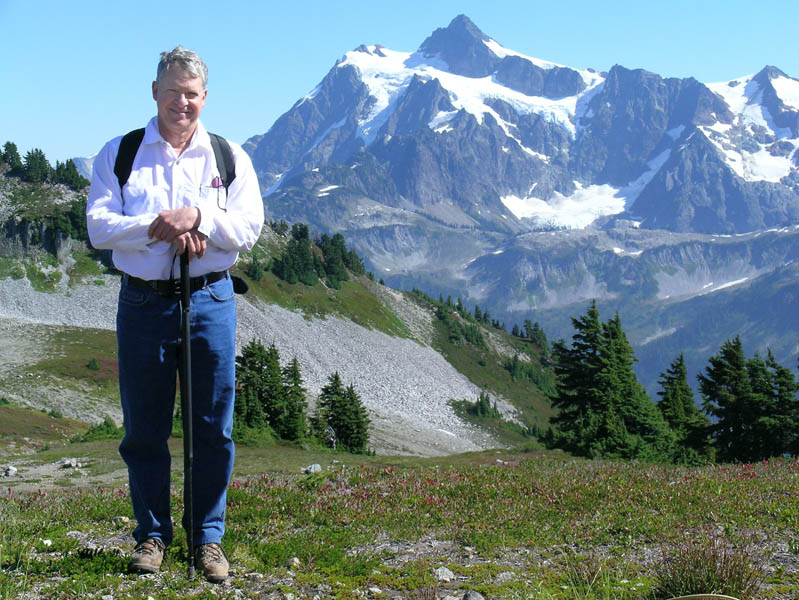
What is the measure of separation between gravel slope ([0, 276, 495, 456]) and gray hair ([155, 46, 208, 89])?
61236 mm

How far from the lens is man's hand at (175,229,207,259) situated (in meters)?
6.86

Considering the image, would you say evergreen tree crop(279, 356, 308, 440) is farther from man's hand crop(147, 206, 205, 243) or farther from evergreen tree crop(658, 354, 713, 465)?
man's hand crop(147, 206, 205, 243)

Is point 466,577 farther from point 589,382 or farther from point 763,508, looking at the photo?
point 589,382

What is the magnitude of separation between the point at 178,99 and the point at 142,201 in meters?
1.03

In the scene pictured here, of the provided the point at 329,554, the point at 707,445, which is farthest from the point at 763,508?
the point at 707,445

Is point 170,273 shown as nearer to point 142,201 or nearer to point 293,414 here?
point 142,201

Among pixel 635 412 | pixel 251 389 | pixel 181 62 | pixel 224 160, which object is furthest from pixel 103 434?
pixel 181 62

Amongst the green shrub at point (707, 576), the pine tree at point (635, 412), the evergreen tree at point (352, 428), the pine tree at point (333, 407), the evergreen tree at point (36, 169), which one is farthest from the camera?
the evergreen tree at point (36, 169)

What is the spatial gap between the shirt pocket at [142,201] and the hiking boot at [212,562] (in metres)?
3.30

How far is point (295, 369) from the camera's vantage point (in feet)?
204

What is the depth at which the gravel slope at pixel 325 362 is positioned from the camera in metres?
75.2

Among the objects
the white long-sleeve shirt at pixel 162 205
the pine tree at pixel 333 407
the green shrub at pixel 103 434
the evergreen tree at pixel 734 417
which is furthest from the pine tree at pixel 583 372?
the white long-sleeve shirt at pixel 162 205

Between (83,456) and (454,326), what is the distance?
146422 millimetres

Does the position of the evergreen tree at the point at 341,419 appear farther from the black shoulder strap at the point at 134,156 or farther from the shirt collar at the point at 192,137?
the shirt collar at the point at 192,137
